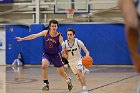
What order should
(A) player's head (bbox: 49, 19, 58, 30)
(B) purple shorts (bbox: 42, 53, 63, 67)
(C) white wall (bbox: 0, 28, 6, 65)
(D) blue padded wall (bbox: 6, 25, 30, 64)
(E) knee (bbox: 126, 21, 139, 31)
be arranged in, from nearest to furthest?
1. (E) knee (bbox: 126, 21, 139, 31)
2. (A) player's head (bbox: 49, 19, 58, 30)
3. (B) purple shorts (bbox: 42, 53, 63, 67)
4. (D) blue padded wall (bbox: 6, 25, 30, 64)
5. (C) white wall (bbox: 0, 28, 6, 65)

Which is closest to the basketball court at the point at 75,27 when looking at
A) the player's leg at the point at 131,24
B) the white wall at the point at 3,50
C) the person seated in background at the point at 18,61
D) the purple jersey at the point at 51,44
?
the white wall at the point at 3,50

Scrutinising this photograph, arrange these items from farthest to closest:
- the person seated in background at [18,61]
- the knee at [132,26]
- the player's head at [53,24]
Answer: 1. the person seated in background at [18,61]
2. the player's head at [53,24]
3. the knee at [132,26]

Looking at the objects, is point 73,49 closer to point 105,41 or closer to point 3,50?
point 105,41

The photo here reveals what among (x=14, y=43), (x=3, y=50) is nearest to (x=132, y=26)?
(x=14, y=43)

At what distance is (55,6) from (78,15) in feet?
4.49

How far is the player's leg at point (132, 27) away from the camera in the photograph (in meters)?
1.44

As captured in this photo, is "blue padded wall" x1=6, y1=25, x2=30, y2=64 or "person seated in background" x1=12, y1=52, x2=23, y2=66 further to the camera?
"blue padded wall" x1=6, y1=25, x2=30, y2=64

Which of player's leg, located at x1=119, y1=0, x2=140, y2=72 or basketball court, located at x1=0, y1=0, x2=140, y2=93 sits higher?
player's leg, located at x1=119, y1=0, x2=140, y2=72

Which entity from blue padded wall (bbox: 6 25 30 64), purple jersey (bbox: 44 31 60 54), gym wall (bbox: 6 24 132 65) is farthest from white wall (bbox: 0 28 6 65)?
purple jersey (bbox: 44 31 60 54)

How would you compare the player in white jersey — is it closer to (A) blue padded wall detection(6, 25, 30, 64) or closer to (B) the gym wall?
(B) the gym wall

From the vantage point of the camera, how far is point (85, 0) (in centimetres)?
2041

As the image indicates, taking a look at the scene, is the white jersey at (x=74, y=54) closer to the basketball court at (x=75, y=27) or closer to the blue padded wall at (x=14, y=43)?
the basketball court at (x=75, y=27)

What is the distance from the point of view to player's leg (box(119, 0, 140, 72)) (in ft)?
4.73

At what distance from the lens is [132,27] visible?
1.44 meters
